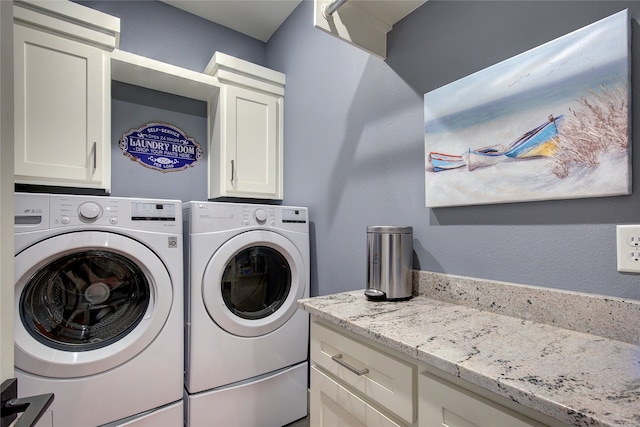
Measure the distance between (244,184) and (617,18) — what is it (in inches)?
74.4

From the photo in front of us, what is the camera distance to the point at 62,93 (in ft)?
4.98

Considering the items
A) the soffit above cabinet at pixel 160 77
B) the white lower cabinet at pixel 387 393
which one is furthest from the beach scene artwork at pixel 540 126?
the soffit above cabinet at pixel 160 77

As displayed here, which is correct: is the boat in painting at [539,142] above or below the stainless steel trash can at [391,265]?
above

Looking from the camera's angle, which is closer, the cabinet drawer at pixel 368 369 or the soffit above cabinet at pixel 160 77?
the cabinet drawer at pixel 368 369

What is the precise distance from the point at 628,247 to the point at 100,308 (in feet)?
6.33

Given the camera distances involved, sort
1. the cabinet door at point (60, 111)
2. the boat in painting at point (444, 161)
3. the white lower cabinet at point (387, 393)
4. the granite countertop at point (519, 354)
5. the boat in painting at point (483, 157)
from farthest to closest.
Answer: the cabinet door at point (60, 111) → the boat in painting at point (444, 161) → the boat in painting at point (483, 157) → the white lower cabinet at point (387, 393) → the granite countertop at point (519, 354)

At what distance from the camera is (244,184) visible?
2133mm

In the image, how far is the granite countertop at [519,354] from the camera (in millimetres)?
506

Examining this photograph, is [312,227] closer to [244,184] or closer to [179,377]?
[244,184]

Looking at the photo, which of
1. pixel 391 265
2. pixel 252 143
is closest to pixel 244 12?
pixel 252 143

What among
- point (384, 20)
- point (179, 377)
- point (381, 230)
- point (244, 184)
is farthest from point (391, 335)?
point (244, 184)

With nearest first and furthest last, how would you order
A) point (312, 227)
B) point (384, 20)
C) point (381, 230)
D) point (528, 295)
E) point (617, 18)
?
1. point (617, 18)
2. point (528, 295)
3. point (381, 230)
4. point (384, 20)
5. point (312, 227)

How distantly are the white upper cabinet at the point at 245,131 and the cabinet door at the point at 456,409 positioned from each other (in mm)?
1694

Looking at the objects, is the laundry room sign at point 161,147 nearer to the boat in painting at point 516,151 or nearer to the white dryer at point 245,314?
the white dryer at point 245,314
